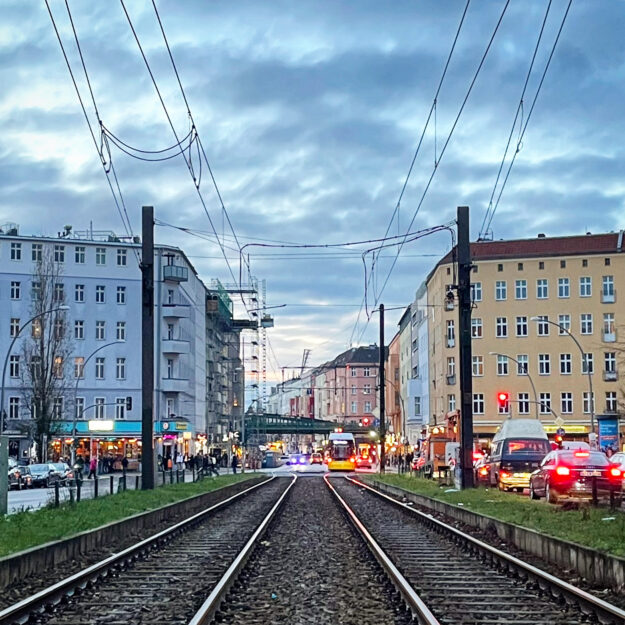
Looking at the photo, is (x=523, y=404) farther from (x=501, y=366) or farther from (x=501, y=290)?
(x=501, y=290)

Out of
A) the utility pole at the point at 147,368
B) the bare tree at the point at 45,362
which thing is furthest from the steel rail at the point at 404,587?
the bare tree at the point at 45,362

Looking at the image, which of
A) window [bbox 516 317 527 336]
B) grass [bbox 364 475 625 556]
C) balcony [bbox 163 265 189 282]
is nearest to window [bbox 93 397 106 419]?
balcony [bbox 163 265 189 282]

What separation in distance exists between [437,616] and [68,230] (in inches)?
3626

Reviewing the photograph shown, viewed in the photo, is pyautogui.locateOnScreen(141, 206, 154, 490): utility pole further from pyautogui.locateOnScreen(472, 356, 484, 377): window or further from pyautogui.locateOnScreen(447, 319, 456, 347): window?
pyautogui.locateOnScreen(447, 319, 456, 347): window

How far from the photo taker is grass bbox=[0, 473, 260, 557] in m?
18.2

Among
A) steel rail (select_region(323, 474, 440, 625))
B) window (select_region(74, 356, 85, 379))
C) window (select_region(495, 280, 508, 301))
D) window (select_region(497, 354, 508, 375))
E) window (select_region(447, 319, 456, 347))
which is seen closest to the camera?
steel rail (select_region(323, 474, 440, 625))

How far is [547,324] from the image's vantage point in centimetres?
9038

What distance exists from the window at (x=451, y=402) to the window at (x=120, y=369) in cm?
2870

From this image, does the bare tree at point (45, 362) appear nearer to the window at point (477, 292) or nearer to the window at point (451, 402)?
the window at point (477, 292)

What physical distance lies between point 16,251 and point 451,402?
4001cm

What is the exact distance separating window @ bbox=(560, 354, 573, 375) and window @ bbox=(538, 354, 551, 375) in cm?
106

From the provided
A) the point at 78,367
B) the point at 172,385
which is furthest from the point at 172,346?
the point at 78,367

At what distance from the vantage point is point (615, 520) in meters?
21.5

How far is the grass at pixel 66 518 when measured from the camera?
59.6ft
